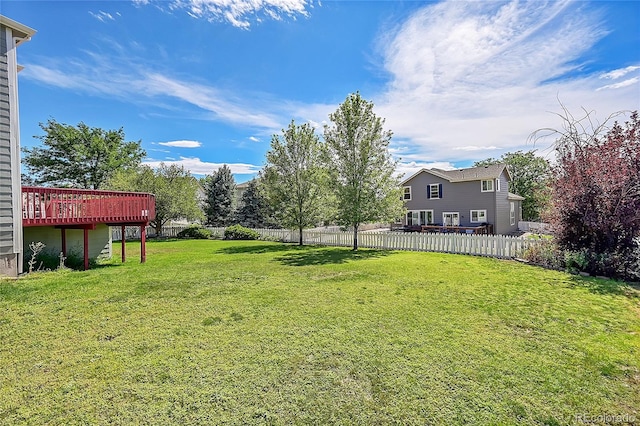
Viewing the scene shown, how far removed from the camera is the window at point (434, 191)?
24625 mm

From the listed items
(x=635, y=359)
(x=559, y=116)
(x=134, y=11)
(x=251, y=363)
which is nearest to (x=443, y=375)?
(x=251, y=363)

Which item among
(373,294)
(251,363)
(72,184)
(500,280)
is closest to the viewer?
(251,363)

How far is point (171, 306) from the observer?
5.61 metres

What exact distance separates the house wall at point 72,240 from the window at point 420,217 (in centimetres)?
2254

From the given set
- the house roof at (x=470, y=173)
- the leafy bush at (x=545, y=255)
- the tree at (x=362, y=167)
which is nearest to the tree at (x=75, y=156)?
the tree at (x=362, y=167)

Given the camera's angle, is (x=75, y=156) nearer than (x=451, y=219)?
No

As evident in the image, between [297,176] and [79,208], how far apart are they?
10.8m

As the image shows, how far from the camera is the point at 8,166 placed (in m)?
7.18

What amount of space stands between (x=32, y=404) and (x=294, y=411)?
8.30 ft

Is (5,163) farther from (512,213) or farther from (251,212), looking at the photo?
(512,213)

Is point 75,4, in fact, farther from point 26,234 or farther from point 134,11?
point 26,234

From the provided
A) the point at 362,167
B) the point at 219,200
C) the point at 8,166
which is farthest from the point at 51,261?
the point at 219,200

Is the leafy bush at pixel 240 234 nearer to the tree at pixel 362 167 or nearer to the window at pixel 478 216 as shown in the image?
the tree at pixel 362 167

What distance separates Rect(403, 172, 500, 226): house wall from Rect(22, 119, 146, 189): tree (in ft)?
97.3
